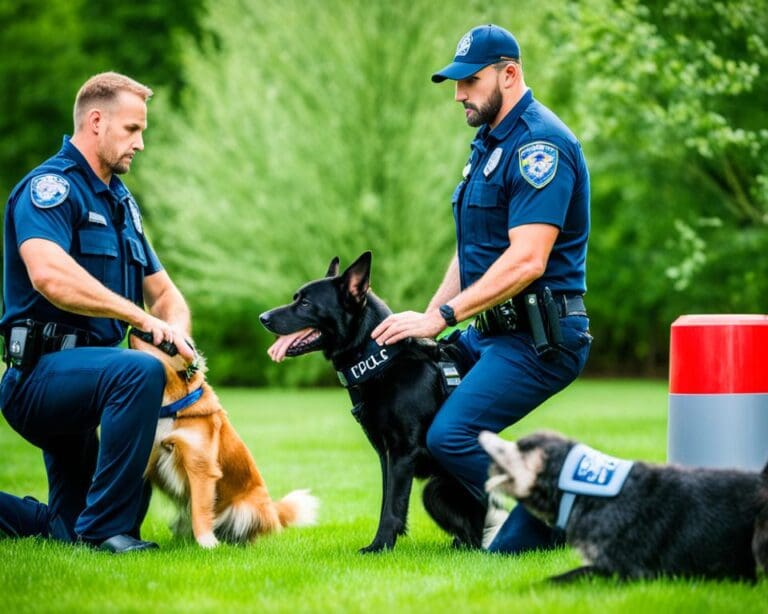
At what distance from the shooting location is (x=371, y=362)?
17.9ft

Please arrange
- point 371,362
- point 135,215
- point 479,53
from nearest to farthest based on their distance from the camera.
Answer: point 479,53
point 371,362
point 135,215

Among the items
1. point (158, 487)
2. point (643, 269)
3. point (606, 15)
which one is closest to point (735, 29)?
point (606, 15)

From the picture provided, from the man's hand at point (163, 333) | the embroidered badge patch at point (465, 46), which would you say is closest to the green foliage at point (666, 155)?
the embroidered badge patch at point (465, 46)

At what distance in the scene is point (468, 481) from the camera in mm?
5297

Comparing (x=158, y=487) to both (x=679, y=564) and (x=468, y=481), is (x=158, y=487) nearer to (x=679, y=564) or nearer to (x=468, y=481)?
(x=468, y=481)

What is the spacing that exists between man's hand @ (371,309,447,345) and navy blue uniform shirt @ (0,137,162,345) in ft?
4.84

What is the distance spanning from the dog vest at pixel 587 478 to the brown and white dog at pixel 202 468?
6.97 ft

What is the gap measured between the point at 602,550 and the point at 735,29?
10112mm

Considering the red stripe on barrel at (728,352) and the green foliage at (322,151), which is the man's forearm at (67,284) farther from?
the green foliage at (322,151)

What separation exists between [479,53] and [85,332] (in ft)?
8.04

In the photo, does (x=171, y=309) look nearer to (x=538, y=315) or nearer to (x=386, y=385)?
(x=386, y=385)

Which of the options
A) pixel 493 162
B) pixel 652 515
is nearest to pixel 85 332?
pixel 493 162

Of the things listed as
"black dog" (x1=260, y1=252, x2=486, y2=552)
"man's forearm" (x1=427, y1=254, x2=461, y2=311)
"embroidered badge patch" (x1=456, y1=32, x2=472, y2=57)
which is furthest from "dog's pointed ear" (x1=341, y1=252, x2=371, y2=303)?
"embroidered badge patch" (x1=456, y1=32, x2=472, y2=57)

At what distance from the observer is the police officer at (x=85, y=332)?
5.24m
